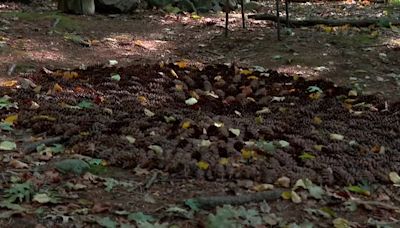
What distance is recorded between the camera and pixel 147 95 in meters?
5.62

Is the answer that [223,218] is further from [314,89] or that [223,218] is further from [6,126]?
[314,89]

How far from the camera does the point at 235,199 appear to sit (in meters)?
3.49

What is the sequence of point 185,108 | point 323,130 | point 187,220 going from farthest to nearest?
point 185,108, point 323,130, point 187,220

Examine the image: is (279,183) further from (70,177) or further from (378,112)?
(378,112)

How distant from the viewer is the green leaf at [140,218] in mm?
3146

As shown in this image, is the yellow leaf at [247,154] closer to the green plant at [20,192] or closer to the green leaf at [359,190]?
the green leaf at [359,190]

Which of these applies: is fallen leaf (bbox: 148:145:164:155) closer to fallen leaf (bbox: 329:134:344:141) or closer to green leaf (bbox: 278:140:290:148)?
green leaf (bbox: 278:140:290:148)

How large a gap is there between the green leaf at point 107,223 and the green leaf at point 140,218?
0.39 feet

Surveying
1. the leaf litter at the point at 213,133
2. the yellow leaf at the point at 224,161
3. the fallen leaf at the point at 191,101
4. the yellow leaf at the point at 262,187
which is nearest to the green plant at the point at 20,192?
the leaf litter at the point at 213,133

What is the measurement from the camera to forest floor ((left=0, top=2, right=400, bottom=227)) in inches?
134

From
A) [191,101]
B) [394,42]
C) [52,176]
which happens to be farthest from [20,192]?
[394,42]

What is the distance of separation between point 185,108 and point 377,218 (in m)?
2.29

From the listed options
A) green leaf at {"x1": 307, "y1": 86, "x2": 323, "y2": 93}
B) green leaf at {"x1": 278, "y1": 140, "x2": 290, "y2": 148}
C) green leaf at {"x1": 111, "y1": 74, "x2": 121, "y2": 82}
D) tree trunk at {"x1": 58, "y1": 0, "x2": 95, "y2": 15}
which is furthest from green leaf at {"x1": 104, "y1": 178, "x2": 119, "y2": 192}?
tree trunk at {"x1": 58, "y1": 0, "x2": 95, "y2": 15}

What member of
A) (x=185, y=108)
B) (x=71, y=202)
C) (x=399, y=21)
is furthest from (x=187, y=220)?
(x=399, y=21)
